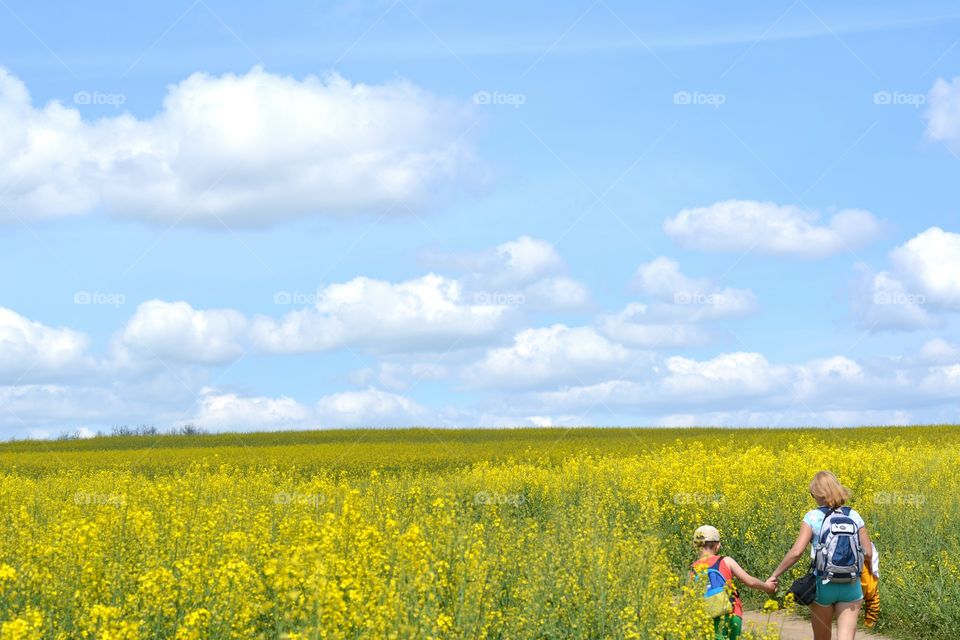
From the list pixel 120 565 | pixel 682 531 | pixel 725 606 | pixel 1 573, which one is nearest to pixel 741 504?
pixel 682 531

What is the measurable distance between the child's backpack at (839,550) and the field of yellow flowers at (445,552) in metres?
1.28

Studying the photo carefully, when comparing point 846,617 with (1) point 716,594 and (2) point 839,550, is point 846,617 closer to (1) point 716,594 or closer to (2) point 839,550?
(2) point 839,550

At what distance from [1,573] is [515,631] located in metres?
3.95

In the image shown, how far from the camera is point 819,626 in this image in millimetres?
8367

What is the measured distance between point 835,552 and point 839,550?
39 millimetres

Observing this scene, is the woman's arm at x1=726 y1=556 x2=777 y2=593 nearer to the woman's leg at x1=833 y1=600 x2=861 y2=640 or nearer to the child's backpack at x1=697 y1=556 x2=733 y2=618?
the child's backpack at x1=697 y1=556 x2=733 y2=618

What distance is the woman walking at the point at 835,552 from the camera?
7883 millimetres

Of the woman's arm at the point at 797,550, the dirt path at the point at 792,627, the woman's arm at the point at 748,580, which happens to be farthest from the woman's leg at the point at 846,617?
the dirt path at the point at 792,627

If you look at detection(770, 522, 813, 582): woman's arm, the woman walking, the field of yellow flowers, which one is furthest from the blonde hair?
the field of yellow flowers

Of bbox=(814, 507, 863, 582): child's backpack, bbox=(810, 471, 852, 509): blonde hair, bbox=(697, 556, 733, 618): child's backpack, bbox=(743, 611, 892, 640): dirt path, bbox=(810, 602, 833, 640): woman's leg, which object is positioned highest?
bbox=(810, 471, 852, 509): blonde hair

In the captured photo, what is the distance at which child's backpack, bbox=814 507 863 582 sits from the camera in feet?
25.8

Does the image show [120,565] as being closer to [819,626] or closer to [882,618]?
[819,626]

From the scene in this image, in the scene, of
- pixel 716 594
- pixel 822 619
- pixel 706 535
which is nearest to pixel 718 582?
pixel 716 594

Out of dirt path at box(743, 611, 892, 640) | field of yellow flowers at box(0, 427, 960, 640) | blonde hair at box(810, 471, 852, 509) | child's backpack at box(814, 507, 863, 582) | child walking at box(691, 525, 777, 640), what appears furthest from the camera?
dirt path at box(743, 611, 892, 640)
